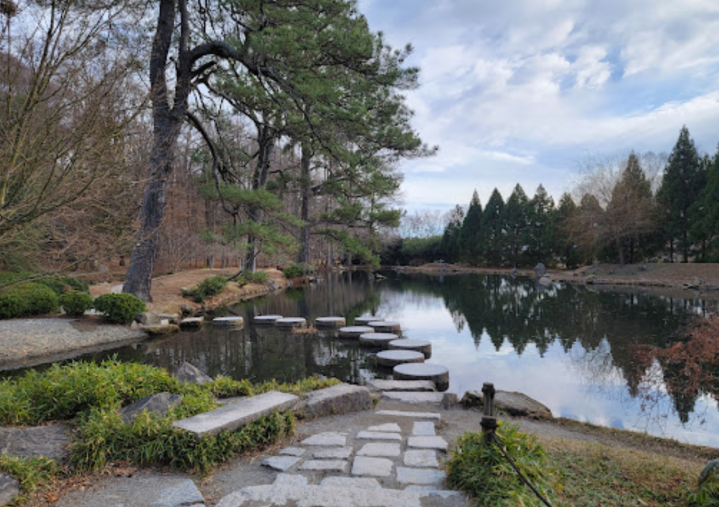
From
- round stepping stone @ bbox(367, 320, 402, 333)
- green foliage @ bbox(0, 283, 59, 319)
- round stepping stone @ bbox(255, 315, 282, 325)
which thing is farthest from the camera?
round stepping stone @ bbox(255, 315, 282, 325)

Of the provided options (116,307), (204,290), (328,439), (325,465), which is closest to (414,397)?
(328,439)

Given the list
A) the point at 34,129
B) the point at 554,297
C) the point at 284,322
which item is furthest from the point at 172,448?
the point at 554,297

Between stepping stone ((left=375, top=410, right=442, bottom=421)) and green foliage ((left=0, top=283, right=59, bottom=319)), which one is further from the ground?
green foliage ((left=0, top=283, right=59, bottom=319))

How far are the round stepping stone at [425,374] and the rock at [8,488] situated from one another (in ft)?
15.4

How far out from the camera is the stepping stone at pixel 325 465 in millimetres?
2766

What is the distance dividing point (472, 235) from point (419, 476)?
33661 millimetres

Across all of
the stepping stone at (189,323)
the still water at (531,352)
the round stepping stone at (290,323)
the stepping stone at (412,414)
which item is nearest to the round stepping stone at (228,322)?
the still water at (531,352)

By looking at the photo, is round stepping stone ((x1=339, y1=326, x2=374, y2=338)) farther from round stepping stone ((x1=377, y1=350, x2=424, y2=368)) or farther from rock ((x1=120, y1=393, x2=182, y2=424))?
rock ((x1=120, y1=393, x2=182, y2=424))

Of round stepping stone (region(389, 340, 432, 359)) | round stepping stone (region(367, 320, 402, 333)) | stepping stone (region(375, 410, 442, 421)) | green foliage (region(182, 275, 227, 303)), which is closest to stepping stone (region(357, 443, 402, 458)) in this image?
stepping stone (region(375, 410, 442, 421))

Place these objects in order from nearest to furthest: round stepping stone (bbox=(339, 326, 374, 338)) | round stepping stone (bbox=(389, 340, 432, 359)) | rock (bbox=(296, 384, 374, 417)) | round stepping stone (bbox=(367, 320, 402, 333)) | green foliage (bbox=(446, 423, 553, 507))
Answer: green foliage (bbox=(446, 423, 553, 507)), rock (bbox=(296, 384, 374, 417)), round stepping stone (bbox=(389, 340, 432, 359)), round stepping stone (bbox=(339, 326, 374, 338)), round stepping stone (bbox=(367, 320, 402, 333))

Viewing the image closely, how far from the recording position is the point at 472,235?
115ft

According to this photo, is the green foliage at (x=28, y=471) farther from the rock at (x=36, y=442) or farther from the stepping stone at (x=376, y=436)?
the stepping stone at (x=376, y=436)

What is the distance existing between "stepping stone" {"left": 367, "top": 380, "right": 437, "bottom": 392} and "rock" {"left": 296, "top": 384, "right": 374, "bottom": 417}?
3.32 feet

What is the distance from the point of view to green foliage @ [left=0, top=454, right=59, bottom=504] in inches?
93.5
